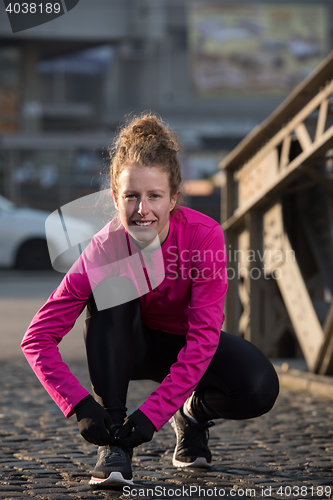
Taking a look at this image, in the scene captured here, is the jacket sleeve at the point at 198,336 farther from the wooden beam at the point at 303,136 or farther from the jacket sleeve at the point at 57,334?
the wooden beam at the point at 303,136

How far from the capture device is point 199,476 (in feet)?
9.21

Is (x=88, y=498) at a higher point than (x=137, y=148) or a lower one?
lower

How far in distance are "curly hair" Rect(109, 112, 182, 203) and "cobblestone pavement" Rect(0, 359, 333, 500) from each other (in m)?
1.07

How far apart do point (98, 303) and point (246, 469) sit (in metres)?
0.92

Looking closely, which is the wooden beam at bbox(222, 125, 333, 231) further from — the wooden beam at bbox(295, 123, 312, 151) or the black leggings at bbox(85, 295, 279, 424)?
the black leggings at bbox(85, 295, 279, 424)

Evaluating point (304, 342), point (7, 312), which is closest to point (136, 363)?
point (304, 342)

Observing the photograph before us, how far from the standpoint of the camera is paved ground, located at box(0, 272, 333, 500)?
2594 millimetres

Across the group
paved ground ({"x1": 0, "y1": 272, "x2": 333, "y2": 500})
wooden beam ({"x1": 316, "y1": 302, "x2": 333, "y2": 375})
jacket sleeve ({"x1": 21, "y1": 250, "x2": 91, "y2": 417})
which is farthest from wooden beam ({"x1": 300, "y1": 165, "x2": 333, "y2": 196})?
jacket sleeve ({"x1": 21, "y1": 250, "x2": 91, "y2": 417})

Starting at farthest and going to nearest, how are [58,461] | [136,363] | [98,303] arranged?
1. [58,461]
2. [136,363]
3. [98,303]

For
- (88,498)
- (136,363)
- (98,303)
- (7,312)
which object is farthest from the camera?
(7,312)

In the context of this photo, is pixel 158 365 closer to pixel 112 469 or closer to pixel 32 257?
pixel 112 469

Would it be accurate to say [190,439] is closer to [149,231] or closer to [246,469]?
[246,469]

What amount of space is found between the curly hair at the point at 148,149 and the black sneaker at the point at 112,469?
93cm

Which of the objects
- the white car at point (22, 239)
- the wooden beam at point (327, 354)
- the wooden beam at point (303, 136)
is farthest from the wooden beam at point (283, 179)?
the white car at point (22, 239)
